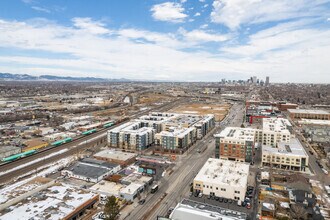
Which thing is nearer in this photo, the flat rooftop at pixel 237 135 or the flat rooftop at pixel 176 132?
the flat rooftop at pixel 237 135

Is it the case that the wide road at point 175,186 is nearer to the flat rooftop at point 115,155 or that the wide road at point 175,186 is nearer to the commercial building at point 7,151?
the flat rooftop at point 115,155

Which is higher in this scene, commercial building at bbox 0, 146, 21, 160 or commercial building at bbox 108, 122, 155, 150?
commercial building at bbox 108, 122, 155, 150

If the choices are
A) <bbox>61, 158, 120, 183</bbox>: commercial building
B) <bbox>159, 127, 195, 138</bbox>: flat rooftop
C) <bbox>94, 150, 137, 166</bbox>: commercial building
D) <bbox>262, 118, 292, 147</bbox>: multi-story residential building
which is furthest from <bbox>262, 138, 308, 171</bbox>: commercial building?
<bbox>61, 158, 120, 183</bbox>: commercial building

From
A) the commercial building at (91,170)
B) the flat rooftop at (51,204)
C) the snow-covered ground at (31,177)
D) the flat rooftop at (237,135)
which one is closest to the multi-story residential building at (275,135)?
the flat rooftop at (237,135)

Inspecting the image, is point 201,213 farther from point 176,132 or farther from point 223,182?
point 176,132

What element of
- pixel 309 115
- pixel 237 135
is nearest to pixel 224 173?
pixel 237 135

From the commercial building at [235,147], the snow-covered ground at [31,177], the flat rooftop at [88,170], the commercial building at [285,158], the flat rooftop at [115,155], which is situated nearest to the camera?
the snow-covered ground at [31,177]

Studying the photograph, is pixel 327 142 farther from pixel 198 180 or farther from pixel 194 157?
pixel 198 180

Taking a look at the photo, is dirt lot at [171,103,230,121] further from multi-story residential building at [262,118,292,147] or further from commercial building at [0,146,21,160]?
commercial building at [0,146,21,160]
